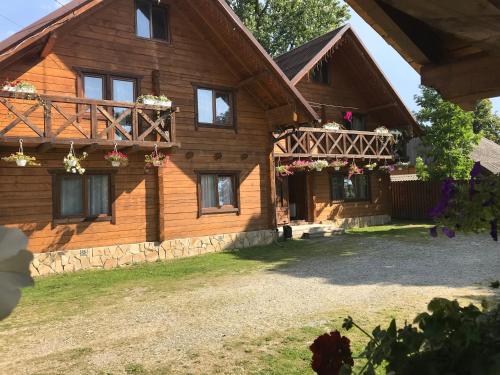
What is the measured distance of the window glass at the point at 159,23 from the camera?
1328 cm

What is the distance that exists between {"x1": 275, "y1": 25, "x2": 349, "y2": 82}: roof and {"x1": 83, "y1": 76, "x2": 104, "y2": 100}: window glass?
7.44m

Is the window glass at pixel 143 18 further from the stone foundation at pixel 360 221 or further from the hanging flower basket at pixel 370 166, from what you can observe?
the hanging flower basket at pixel 370 166

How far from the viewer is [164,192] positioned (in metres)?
12.9

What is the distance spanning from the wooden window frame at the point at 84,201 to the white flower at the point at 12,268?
11.6m

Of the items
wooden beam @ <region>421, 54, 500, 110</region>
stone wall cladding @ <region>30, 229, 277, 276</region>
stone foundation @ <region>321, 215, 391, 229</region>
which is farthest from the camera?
stone foundation @ <region>321, 215, 391, 229</region>

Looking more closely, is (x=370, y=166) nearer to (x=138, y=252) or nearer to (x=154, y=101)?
(x=154, y=101)

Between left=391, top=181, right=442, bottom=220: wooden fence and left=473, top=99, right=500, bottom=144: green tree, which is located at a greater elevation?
left=473, top=99, right=500, bottom=144: green tree

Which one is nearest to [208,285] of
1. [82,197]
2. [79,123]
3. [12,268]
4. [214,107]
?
[82,197]

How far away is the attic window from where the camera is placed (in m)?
19.1

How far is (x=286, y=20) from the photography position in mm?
32688

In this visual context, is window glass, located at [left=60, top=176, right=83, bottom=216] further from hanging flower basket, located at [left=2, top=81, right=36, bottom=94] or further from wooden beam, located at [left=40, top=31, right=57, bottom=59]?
wooden beam, located at [left=40, top=31, right=57, bottom=59]

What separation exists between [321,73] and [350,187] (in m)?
5.79

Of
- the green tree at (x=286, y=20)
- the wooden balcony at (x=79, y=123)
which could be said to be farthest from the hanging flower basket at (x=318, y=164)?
the green tree at (x=286, y=20)

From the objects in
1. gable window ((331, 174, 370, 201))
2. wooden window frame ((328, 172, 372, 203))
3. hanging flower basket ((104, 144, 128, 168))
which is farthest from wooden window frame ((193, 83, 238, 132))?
gable window ((331, 174, 370, 201))
